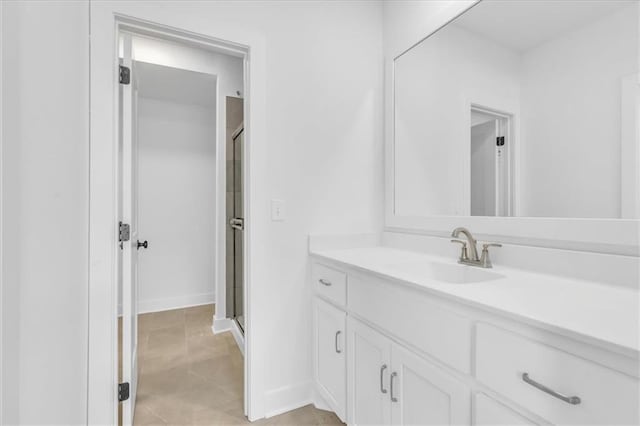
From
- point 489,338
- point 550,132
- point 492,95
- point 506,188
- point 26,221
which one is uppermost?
point 492,95

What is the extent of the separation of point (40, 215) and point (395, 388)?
3.79ft

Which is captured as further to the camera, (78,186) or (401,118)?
(401,118)

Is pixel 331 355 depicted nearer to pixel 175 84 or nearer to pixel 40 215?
pixel 40 215

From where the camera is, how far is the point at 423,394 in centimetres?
95

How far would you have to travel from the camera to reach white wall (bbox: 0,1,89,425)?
4.4 inches

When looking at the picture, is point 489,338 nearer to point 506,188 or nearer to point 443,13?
point 506,188

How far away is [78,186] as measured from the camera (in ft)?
0.66

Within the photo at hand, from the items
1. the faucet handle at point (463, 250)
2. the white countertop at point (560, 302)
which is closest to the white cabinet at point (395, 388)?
the white countertop at point (560, 302)

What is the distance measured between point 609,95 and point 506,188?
1.42 ft

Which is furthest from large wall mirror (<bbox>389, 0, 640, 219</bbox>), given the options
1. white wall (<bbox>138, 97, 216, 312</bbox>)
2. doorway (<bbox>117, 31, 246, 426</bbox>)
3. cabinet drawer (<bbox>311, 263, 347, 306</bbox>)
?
white wall (<bbox>138, 97, 216, 312</bbox>)

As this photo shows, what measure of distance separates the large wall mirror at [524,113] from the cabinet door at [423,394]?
708mm

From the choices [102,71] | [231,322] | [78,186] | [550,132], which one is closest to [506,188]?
[550,132]

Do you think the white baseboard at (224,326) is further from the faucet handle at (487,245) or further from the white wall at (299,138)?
the faucet handle at (487,245)

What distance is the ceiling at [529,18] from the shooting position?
104cm
